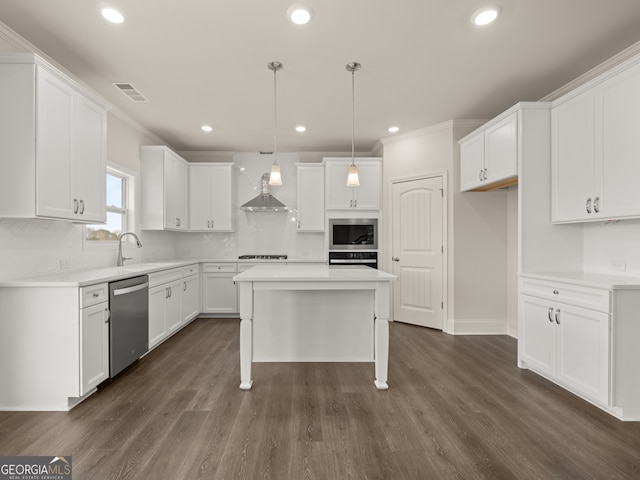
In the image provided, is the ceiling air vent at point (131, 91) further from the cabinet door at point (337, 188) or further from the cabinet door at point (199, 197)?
the cabinet door at point (337, 188)

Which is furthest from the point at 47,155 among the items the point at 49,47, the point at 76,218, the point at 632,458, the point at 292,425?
the point at 632,458

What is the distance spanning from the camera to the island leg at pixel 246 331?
270 cm

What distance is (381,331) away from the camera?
2744 mm

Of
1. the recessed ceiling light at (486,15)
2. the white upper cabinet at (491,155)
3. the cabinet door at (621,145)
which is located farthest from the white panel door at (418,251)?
the recessed ceiling light at (486,15)

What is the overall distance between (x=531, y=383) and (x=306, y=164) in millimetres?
4082

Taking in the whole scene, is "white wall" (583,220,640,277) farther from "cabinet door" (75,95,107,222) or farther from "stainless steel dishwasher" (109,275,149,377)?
"cabinet door" (75,95,107,222)

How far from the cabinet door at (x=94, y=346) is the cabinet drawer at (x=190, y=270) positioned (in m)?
1.89

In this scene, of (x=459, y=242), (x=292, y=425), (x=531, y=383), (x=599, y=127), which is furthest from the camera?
(x=459, y=242)

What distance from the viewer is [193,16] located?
2.33 metres

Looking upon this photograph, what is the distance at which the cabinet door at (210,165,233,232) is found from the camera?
17.9 ft

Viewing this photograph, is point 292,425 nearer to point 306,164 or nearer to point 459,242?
point 459,242

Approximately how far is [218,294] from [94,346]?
8.80 feet

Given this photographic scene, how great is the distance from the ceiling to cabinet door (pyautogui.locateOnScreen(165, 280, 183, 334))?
7.03 ft

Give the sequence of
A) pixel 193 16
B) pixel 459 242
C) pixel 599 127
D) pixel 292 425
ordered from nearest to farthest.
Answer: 1. pixel 292 425
2. pixel 193 16
3. pixel 599 127
4. pixel 459 242
